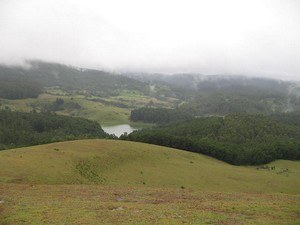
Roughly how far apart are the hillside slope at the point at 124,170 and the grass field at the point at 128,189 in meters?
0.16

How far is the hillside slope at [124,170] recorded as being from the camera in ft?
189

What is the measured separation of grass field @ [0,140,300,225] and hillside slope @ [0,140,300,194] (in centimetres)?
16

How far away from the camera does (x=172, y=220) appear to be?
30719 millimetres

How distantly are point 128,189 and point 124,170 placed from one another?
21.0 metres

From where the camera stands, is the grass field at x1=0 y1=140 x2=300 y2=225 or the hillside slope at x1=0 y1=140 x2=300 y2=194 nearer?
the grass field at x1=0 y1=140 x2=300 y2=225

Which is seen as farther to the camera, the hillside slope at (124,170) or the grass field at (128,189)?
the hillside slope at (124,170)

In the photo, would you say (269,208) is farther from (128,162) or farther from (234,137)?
(234,137)

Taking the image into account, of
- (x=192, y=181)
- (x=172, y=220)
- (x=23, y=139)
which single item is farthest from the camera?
(x=23, y=139)

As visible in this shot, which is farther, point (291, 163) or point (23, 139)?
point (23, 139)

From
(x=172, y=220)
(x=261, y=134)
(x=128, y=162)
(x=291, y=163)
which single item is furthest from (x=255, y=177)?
(x=261, y=134)

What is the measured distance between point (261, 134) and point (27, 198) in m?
→ 170

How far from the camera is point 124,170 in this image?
71.0 m

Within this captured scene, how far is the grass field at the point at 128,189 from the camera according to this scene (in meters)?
32.5

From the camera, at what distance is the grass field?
3253 centimetres
